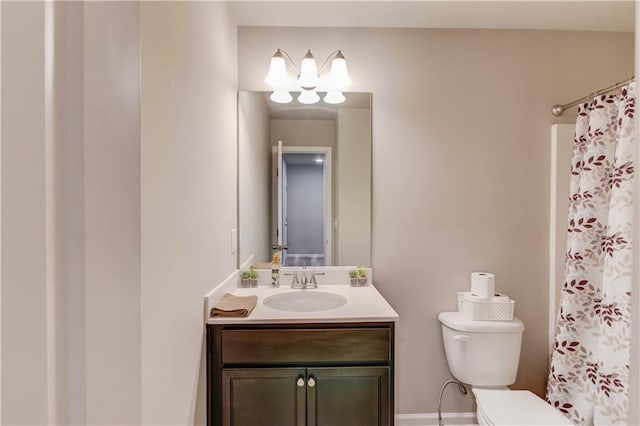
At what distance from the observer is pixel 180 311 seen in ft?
3.51

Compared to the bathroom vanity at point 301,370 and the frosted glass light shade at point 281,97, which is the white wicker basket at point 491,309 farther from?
the frosted glass light shade at point 281,97

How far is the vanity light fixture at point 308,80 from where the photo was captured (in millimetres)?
1841

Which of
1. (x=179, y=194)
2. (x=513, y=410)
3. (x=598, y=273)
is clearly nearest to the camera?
(x=179, y=194)

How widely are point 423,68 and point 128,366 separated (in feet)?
6.94

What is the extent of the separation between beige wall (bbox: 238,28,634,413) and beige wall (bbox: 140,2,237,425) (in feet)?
2.34

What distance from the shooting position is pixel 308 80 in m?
1.85

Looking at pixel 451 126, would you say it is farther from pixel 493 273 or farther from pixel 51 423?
pixel 51 423

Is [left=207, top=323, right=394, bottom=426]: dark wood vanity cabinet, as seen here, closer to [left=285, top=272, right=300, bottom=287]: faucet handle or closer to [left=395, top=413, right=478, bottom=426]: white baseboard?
[left=285, top=272, right=300, bottom=287]: faucet handle

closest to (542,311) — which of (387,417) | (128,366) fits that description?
(387,417)

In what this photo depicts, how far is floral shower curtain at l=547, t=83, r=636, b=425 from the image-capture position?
152cm

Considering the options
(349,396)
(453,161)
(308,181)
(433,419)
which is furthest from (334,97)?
(433,419)

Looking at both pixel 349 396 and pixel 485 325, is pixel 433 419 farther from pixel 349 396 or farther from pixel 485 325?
pixel 349 396

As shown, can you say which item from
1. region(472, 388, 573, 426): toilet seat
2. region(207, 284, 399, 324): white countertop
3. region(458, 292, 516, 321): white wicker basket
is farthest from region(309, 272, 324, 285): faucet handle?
region(472, 388, 573, 426): toilet seat

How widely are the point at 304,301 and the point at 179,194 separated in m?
1.04
